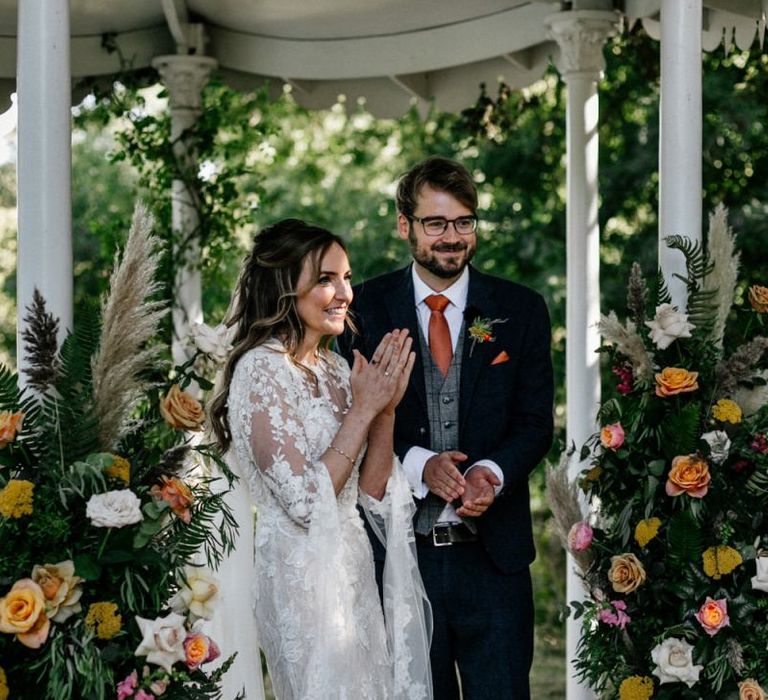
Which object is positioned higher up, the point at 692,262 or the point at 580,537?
the point at 692,262

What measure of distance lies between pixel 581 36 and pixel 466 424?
287 centimetres

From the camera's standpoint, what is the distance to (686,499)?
4199 millimetres

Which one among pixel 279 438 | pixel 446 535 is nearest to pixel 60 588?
pixel 279 438

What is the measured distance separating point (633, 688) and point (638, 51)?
7.59 meters

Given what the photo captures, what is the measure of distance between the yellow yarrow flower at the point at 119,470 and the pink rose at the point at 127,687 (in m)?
0.53

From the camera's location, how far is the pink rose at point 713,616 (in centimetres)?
407

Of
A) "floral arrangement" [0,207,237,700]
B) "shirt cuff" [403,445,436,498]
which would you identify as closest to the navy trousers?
"shirt cuff" [403,445,436,498]

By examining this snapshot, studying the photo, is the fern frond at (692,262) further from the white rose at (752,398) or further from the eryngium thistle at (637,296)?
the white rose at (752,398)

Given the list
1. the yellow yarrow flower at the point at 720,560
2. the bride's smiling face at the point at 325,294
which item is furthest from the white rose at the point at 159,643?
the yellow yarrow flower at the point at 720,560

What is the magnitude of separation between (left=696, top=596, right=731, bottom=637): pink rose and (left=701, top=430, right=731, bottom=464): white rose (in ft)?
1.48

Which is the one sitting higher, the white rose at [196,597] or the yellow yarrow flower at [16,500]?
the yellow yarrow flower at [16,500]

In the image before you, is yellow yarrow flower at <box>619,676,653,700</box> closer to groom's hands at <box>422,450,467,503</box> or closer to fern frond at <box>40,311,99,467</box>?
groom's hands at <box>422,450,467,503</box>

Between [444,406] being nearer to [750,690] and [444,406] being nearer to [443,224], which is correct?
[443,224]

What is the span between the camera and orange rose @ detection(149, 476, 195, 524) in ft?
12.2
